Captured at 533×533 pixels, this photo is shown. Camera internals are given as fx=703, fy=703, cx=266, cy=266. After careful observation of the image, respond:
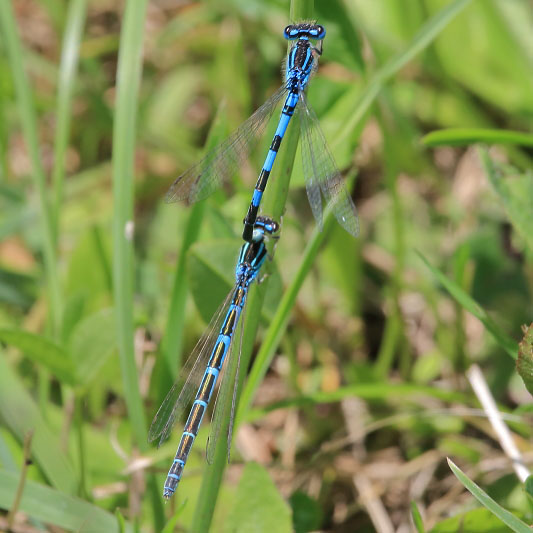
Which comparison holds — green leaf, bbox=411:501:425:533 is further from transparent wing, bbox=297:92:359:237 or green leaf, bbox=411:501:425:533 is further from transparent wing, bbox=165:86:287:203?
transparent wing, bbox=165:86:287:203

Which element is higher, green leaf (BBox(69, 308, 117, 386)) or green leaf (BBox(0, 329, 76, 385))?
green leaf (BBox(69, 308, 117, 386))

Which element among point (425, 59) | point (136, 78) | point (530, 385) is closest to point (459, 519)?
point (530, 385)

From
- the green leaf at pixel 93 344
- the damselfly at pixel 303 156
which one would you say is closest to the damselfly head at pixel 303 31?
the damselfly at pixel 303 156

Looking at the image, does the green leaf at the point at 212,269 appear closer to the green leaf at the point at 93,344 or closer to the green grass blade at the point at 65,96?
the green leaf at the point at 93,344

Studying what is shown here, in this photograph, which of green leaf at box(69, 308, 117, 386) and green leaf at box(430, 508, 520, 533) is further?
green leaf at box(69, 308, 117, 386)

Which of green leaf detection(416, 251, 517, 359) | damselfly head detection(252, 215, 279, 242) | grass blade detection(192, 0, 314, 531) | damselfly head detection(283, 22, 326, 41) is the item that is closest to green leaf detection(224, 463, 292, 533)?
grass blade detection(192, 0, 314, 531)

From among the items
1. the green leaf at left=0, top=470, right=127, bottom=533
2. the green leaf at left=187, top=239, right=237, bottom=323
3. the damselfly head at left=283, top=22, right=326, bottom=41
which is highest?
the damselfly head at left=283, top=22, right=326, bottom=41
